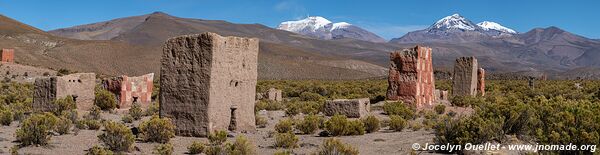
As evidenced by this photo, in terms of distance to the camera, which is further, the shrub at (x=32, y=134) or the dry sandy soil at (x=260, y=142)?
the shrub at (x=32, y=134)

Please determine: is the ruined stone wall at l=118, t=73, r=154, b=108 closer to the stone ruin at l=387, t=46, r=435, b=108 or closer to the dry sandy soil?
the dry sandy soil

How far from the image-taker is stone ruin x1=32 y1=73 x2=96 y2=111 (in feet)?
63.3

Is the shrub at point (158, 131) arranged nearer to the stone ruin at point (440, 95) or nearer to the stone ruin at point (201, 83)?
the stone ruin at point (201, 83)

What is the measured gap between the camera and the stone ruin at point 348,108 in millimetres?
19344

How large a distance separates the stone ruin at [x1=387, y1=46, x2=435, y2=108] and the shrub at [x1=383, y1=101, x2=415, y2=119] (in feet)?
6.95

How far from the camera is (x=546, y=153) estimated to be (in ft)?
29.4

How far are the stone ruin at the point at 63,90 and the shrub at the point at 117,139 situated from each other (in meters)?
8.17

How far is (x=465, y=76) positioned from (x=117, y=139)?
20448mm

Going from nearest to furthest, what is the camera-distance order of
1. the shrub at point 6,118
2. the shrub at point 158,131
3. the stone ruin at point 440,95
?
the shrub at point 158,131 → the shrub at point 6,118 → the stone ruin at point 440,95

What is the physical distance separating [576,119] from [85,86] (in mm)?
15776

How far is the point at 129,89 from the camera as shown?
76.5ft

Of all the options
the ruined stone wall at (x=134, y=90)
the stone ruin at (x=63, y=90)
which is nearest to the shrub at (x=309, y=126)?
the stone ruin at (x=63, y=90)

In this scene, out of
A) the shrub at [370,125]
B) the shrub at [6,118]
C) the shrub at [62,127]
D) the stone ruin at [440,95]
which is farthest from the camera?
the stone ruin at [440,95]

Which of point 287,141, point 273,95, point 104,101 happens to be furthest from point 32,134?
point 273,95
